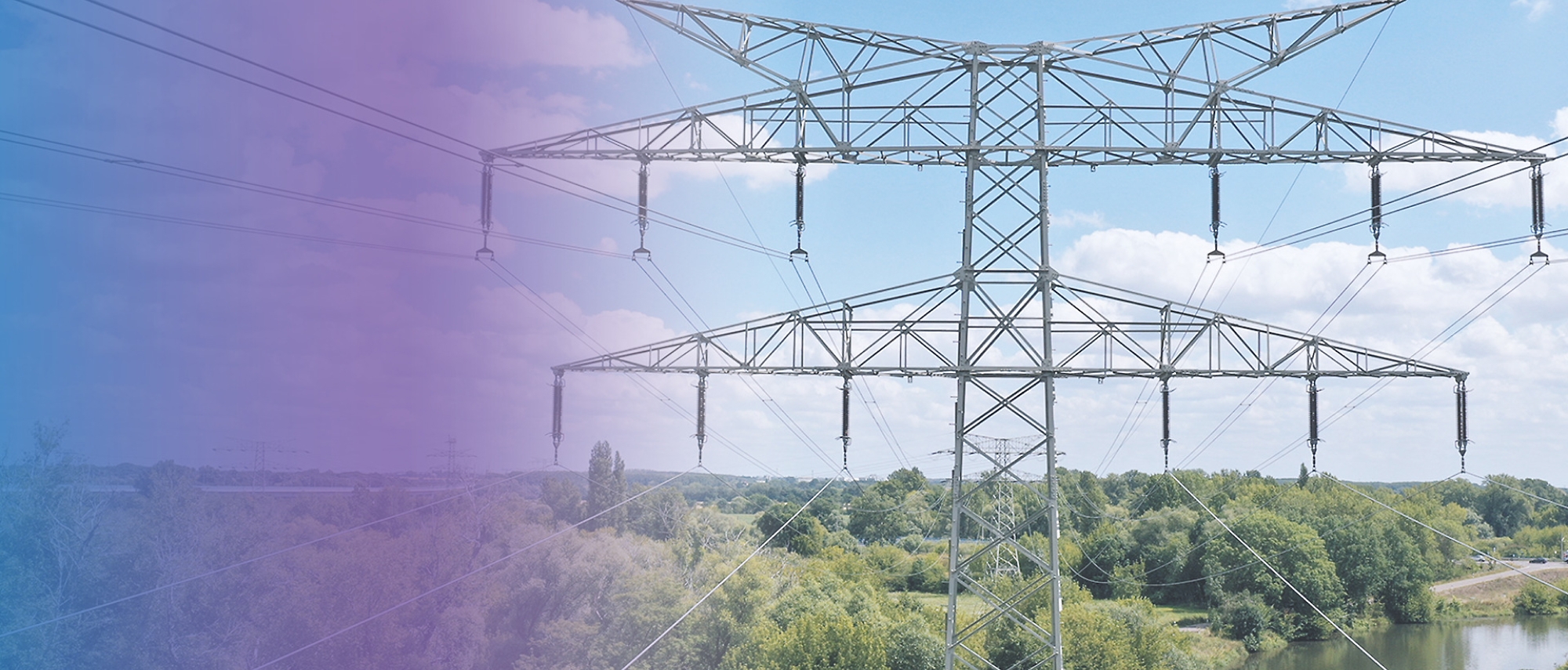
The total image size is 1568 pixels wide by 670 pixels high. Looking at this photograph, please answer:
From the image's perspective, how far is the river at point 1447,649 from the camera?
49.5m

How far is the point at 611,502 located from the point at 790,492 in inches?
2177

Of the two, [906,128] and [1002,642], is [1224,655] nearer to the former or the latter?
[1002,642]

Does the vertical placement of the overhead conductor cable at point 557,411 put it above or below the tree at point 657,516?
above

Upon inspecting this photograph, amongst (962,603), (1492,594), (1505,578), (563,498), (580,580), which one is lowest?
(1492,594)

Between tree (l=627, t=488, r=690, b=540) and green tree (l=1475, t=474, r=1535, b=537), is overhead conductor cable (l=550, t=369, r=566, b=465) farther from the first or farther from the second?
green tree (l=1475, t=474, r=1535, b=537)

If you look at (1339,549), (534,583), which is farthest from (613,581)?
(1339,549)

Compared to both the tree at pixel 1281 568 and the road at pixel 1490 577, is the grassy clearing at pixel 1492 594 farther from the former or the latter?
the tree at pixel 1281 568

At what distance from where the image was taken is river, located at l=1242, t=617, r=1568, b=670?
4953cm

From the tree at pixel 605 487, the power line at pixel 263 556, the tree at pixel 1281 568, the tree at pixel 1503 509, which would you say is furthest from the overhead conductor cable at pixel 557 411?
the tree at pixel 1503 509

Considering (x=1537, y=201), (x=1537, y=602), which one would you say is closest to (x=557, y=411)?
(x=1537, y=201)

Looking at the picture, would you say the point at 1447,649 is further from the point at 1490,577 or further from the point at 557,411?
the point at 557,411

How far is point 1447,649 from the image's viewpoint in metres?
53.2

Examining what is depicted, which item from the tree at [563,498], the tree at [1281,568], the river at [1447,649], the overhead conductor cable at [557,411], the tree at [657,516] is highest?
the overhead conductor cable at [557,411]

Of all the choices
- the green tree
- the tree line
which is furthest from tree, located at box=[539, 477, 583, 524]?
the green tree
